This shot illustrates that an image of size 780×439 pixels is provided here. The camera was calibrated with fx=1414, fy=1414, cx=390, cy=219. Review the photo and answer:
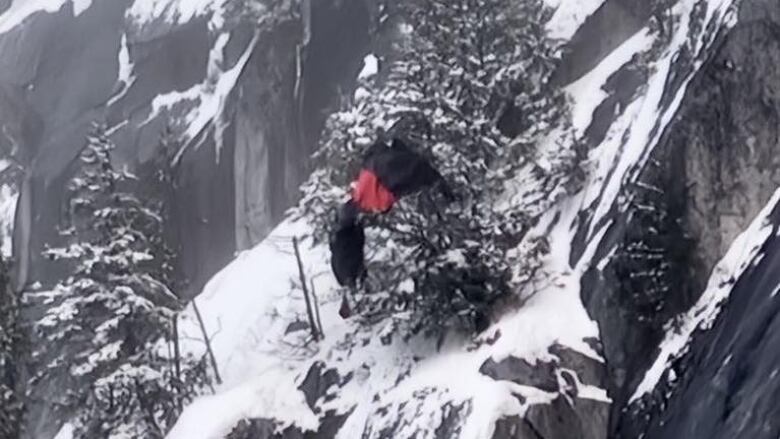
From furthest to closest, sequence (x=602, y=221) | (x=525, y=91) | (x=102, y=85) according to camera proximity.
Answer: (x=102, y=85)
(x=525, y=91)
(x=602, y=221)

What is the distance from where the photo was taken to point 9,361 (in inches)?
1064

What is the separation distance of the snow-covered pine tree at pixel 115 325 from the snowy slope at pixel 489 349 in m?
1.62

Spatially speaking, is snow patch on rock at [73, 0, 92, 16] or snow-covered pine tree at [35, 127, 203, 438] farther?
snow patch on rock at [73, 0, 92, 16]

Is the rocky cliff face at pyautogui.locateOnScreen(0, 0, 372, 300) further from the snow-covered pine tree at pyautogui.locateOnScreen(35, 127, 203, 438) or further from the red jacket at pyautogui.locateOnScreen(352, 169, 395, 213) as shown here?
the red jacket at pyautogui.locateOnScreen(352, 169, 395, 213)

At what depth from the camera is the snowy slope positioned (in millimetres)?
20391

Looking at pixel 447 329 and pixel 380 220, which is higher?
pixel 380 220

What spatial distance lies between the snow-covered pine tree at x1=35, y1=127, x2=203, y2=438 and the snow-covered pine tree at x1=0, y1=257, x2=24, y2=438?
692mm

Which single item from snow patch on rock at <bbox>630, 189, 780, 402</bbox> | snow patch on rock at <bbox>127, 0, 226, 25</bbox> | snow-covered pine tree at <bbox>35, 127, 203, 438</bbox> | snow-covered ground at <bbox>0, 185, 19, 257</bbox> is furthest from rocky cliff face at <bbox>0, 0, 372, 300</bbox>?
snow patch on rock at <bbox>630, 189, 780, 402</bbox>

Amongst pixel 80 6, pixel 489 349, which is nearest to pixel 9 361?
pixel 489 349

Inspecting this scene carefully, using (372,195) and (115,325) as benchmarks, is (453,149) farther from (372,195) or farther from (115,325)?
(115,325)

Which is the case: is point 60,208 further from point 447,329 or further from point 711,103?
point 711,103

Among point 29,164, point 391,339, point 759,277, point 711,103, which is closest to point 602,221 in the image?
point 711,103

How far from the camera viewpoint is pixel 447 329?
2277 centimetres

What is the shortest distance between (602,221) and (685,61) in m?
2.75
